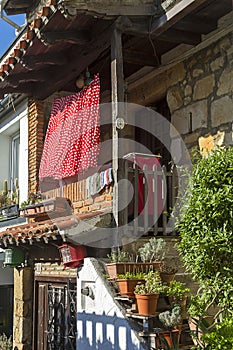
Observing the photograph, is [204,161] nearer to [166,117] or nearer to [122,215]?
[122,215]

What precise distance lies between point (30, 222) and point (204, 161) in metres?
5.17

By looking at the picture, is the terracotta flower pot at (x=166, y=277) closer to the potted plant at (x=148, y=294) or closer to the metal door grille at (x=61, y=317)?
the potted plant at (x=148, y=294)

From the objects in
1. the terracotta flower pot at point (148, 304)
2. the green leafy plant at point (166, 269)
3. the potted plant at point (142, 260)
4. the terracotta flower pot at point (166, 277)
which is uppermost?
the potted plant at point (142, 260)

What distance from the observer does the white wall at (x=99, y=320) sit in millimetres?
5449

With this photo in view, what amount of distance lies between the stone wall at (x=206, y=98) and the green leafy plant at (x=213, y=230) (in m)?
1.87

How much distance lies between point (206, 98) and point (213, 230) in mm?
2820

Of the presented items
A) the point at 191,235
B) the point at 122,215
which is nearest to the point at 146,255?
the point at 122,215

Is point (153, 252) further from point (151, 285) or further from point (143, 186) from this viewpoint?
point (143, 186)

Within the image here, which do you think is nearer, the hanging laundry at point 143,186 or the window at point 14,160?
the hanging laundry at point 143,186

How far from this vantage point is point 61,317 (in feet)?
26.5

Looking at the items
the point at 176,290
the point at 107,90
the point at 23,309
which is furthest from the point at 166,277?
the point at 107,90

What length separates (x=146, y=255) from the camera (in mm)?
5895

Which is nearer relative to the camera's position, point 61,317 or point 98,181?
point 98,181

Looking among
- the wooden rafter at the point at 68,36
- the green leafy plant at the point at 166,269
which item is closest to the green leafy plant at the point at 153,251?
the green leafy plant at the point at 166,269
